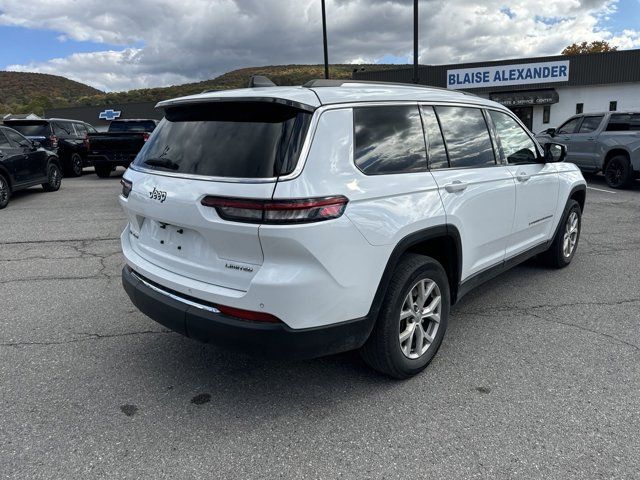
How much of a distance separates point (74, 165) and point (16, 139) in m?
5.03

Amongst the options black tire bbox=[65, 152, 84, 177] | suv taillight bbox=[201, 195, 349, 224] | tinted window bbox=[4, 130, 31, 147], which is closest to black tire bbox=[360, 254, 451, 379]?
suv taillight bbox=[201, 195, 349, 224]

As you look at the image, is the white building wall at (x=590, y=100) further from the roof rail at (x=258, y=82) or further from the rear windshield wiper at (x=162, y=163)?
the rear windshield wiper at (x=162, y=163)

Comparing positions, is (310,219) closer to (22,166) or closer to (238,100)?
(238,100)

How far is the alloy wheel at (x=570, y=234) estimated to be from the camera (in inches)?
215

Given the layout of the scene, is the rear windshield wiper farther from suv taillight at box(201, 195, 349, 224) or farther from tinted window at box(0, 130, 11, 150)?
tinted window at box(0, 130, 11, 150)

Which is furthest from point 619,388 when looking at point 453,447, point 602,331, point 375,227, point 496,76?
point 496,76

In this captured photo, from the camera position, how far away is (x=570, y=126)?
13312mm

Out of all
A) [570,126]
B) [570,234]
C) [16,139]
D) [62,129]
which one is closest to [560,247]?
[570,234]

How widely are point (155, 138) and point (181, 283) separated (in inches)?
43.8

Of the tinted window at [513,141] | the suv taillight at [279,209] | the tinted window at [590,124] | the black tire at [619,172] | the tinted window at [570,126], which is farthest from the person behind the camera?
the tinted window at [570,126]

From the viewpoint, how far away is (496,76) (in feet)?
99.3

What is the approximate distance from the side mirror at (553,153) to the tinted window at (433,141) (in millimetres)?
1831

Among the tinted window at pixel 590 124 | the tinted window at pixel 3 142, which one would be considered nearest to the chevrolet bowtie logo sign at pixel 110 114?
the tinted window at pixel 3 142

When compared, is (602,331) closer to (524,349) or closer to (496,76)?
(524,349)
